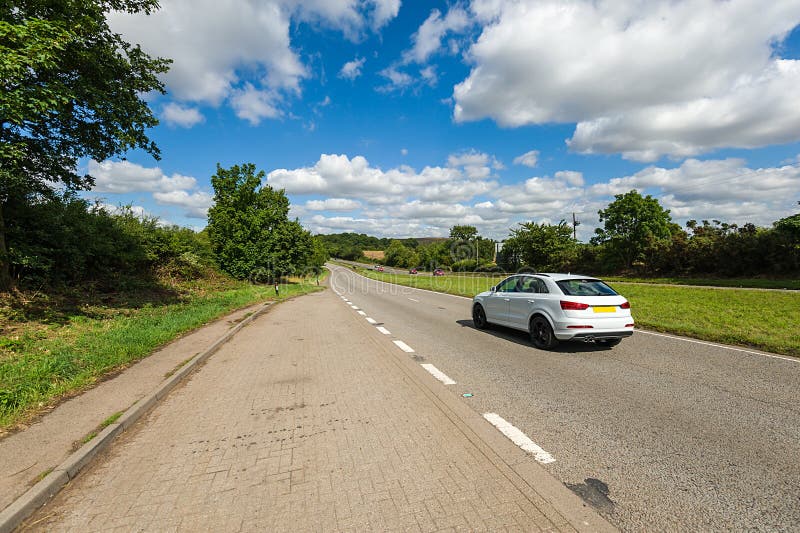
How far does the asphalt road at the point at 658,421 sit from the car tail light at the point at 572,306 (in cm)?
90

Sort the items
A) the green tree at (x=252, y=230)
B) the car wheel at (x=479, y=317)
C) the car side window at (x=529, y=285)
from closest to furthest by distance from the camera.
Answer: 1. the car side window at (x=529, y=285)
2. the car wheel at (x=479, y=317)
3. the green tree at (x=252, y=230)

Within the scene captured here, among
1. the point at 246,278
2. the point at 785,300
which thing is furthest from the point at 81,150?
the point at 785,300

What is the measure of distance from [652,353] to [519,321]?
2546mm

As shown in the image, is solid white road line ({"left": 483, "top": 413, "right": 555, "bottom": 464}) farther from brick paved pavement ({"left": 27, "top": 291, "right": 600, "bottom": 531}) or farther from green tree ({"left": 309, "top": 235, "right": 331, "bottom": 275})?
green tree ({"left": 309, "top": 235, "right": 331, "bottom": 275})

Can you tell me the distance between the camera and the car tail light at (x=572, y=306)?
682 centimetres

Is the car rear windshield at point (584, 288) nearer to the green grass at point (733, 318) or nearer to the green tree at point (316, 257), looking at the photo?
the green grass at point (733, 318)

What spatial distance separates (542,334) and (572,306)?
3.11 ft

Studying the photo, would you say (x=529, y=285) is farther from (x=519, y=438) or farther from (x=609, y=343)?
(x=519, y=438)

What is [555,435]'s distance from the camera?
3617mm

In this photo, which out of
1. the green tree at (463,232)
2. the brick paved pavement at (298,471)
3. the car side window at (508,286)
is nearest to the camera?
the brick paved pavement at (298,471)

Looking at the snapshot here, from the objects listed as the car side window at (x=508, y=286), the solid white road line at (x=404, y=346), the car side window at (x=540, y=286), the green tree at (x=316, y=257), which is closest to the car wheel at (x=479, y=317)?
the car side window at (x=508, y=286)

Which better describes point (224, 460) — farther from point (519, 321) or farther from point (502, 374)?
point (519, 321)

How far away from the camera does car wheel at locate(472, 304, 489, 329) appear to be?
9891mm

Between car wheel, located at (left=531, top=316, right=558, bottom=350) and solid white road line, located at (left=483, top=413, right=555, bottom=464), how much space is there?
3.62 meters
